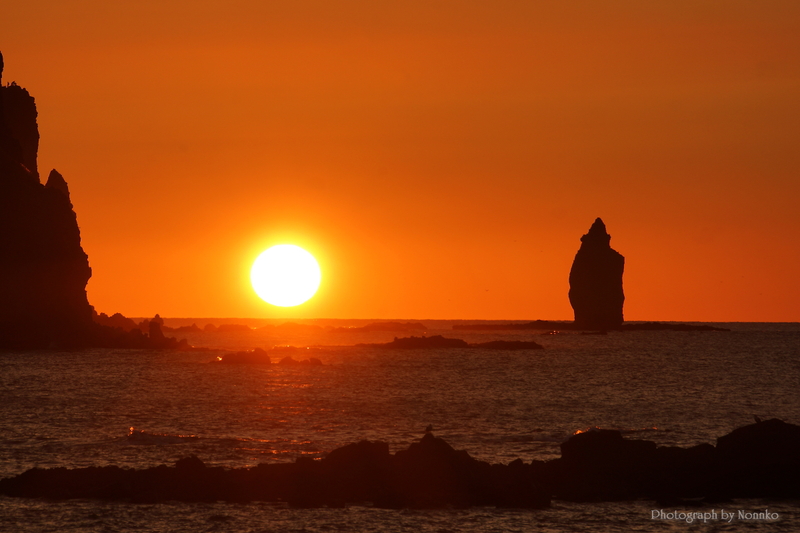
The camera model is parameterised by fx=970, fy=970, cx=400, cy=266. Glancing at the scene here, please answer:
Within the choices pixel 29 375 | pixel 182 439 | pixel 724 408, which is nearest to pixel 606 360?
pixel 724 408

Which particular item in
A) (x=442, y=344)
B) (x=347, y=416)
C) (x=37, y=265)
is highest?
(x=37, y=265)

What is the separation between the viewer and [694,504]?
35.7 metres

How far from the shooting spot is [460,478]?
36.3 m

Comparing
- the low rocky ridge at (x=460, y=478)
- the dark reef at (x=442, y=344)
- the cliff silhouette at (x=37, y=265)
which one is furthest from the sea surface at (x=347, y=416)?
the dark reef at (x=442, y=344)

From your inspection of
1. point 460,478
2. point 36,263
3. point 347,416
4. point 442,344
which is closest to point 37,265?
point 36,263

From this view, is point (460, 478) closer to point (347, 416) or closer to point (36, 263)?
point (347, 416)

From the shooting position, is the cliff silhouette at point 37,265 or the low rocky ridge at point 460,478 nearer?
the low rocky ridge at point 460,478

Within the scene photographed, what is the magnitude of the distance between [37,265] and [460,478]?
110961 millimetres

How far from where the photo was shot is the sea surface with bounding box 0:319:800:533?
110 ft

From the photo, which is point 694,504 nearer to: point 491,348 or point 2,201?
point 2,201

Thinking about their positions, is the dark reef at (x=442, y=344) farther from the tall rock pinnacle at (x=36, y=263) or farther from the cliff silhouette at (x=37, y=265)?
the tall rock pinnacle at (x=36, y=263)

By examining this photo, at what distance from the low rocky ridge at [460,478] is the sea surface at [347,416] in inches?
37.1

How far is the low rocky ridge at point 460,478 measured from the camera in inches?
1412

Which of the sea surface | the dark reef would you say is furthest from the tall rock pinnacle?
the dark reef
